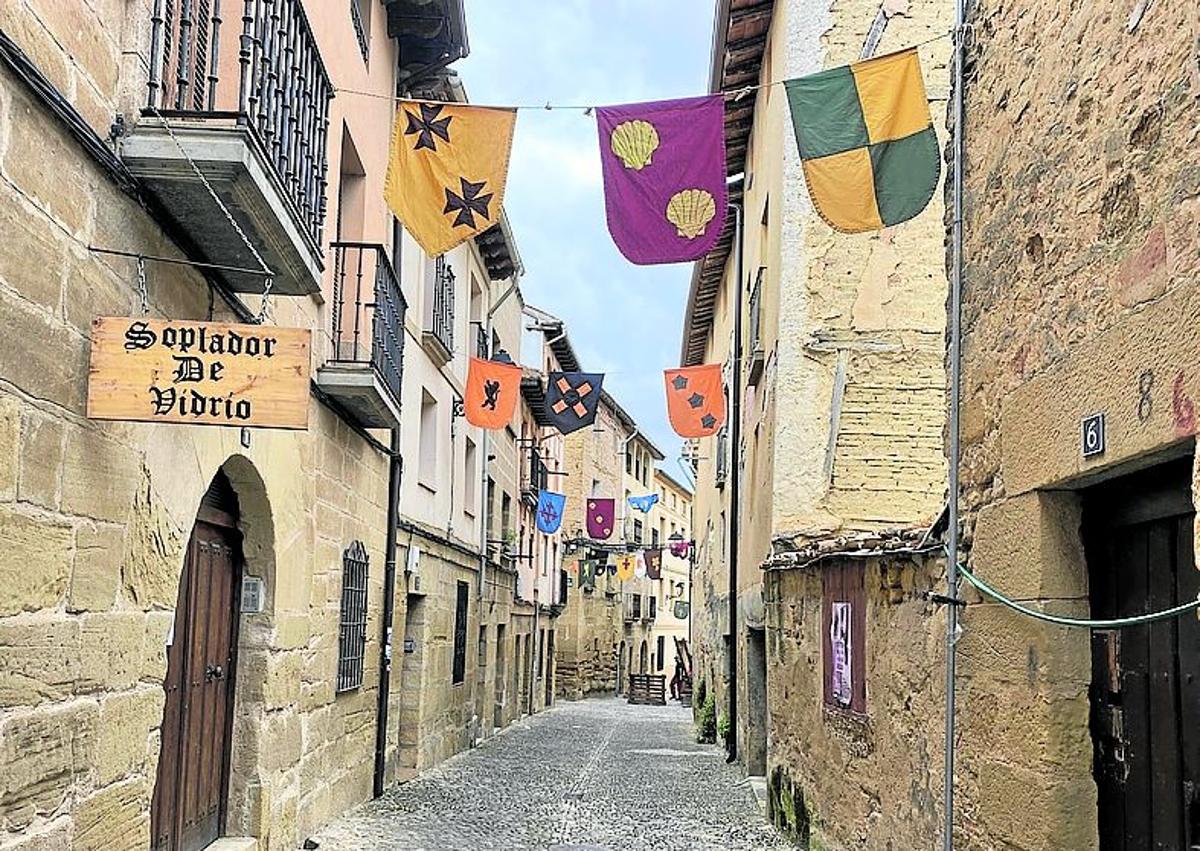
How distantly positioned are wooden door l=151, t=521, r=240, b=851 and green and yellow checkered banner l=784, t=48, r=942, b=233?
3.43m

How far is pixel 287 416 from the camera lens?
4.08m

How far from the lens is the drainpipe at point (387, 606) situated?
34.7 ft

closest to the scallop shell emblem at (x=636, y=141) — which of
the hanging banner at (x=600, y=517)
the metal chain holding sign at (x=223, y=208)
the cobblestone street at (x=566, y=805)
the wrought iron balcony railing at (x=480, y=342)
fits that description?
the metal chain holding sign at (x=223, y=208)

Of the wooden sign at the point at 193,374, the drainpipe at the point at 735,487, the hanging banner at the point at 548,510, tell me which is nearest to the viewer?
the wooden sign at the point at 193,374

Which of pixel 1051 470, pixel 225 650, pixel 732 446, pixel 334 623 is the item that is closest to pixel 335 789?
pixel 334 623

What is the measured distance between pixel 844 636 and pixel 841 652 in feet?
0.47

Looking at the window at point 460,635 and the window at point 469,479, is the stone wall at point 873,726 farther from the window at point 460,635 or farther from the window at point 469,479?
the window at point 469,479

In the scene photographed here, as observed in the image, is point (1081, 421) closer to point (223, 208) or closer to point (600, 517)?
point (223, 208)

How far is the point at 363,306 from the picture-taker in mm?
8898

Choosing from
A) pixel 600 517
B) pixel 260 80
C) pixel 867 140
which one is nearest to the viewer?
pixel 260 80

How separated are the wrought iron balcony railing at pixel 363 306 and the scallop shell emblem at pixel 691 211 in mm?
2511

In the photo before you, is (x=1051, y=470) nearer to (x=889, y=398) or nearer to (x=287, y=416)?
(x=287, y=416)

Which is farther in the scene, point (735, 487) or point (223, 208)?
point (735, 487)

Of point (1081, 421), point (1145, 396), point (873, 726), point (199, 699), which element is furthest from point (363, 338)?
point (1145, 396)
